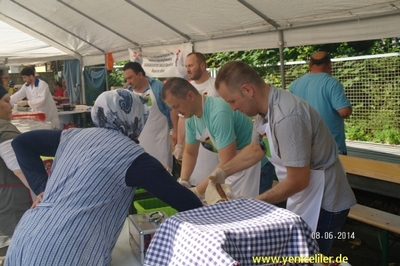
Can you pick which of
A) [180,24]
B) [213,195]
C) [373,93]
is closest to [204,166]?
[213,195]

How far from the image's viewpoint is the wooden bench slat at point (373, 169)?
3.64 m

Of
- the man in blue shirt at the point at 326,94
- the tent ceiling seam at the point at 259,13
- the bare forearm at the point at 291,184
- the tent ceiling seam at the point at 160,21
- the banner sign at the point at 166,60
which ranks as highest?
the tent ceiling seam at the point at 160,21

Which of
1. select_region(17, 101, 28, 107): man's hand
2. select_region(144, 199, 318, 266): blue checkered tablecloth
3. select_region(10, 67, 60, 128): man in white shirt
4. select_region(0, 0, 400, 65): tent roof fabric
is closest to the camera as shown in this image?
select_region(144, 199, 318, 266): blue checkered tablecloth

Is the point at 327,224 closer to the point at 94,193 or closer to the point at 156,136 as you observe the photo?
the point at 94,193

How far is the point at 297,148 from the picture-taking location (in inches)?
64.4

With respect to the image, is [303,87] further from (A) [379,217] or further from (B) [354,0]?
(A) [379,217]

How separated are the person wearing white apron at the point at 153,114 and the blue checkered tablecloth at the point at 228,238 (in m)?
2.77

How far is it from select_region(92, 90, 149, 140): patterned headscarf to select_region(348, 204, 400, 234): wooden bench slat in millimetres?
2060

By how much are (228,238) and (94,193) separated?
0.52m

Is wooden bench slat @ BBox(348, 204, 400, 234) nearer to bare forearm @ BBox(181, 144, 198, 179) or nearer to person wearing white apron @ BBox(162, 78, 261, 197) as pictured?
person wearing white apron @ BBox(162, 78, 261, 197)

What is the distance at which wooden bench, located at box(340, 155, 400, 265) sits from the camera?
9.41 feet

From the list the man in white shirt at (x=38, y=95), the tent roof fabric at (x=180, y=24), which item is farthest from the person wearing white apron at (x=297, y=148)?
the man in white shirt at (x=38, y=95)

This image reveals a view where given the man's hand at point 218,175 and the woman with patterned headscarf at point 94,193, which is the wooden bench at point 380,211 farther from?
the woman with patterned headscarf at point 94,193

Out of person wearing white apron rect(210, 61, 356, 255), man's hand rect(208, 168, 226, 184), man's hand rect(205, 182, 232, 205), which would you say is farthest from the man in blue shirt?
man's hand rect(205, 182, 232, 205)
